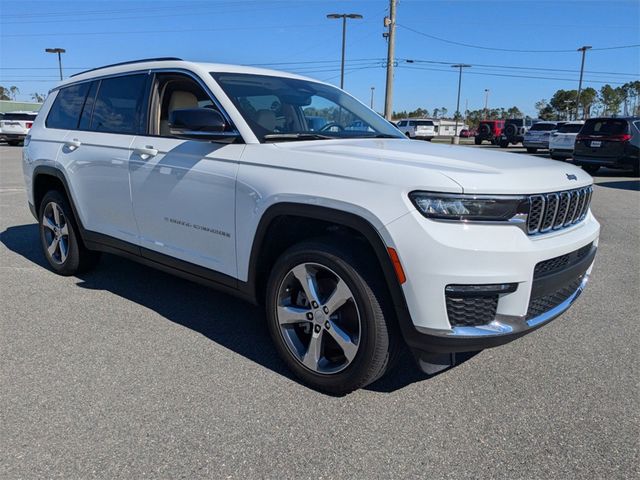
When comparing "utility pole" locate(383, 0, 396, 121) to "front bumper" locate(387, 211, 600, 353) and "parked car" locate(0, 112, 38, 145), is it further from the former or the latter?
"front bumper" locate(387, 211, 600, 353)

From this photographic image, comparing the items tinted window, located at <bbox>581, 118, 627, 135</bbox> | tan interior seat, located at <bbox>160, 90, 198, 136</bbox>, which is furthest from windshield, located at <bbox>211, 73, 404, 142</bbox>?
tinted window, located at <bbox>581, 118, 627, 135</bbox>

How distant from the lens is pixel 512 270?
8.01 feet

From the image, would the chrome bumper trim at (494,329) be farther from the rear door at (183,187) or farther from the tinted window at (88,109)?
the tinted window at (88,109)

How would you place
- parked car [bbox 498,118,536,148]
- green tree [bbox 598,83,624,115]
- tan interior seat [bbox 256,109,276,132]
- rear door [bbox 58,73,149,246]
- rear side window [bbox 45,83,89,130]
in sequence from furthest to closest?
green tree [bbox 598,83,624,115] → parked car [bbox 498,118,536,148] → rear side window [bbox 45,83,89,130] → rear door [bbox 58,73,149,246] → tan interior seat [bbox 256,109,276,132]

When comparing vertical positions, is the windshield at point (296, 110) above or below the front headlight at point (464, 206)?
above

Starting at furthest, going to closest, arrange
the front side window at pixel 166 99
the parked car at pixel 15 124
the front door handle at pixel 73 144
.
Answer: the parked car at pixel 15 124 < the front door handle at pixel 73 144 < the front side window at pixel 166 99

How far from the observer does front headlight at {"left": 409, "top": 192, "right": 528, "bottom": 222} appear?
95.4 inches

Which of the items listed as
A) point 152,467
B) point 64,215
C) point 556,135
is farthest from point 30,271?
point 556,135

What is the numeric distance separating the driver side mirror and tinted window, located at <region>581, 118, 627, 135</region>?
50.3ft

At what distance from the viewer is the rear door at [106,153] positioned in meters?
4.06

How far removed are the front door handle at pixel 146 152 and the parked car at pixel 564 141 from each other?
19618 mm

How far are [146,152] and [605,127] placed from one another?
15.5 meters

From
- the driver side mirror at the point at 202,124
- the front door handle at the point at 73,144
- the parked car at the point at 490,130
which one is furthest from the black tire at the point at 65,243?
the parked car at the point at 490,130

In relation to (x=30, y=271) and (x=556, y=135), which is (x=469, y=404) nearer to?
(x=30, y=271)
